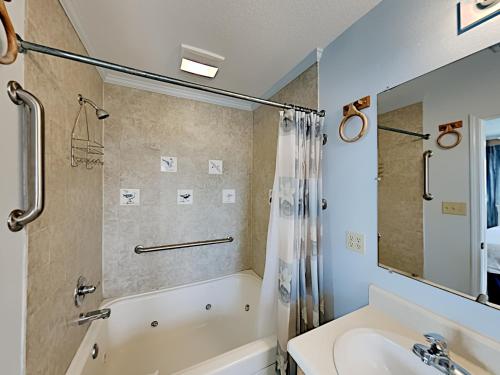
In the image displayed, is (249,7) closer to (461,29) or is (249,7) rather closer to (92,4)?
(92,4)

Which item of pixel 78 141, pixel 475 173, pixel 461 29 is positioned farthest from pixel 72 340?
pixel 461 29

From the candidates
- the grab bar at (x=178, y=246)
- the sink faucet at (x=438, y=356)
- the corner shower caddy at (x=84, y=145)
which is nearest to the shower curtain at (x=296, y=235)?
the sink faucet at (x=438, y=356)

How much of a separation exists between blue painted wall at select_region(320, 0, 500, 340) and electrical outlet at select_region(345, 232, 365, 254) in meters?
0.03

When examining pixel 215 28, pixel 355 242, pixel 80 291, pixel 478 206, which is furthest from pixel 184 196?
pixel 478 206

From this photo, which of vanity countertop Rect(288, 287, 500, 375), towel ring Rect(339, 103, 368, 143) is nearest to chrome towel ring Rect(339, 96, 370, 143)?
towel ring Rect(339, 103, 368, 143)

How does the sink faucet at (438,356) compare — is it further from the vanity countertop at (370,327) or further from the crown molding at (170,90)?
the crown molding at (170,90)

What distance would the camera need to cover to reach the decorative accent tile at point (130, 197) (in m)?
1.65

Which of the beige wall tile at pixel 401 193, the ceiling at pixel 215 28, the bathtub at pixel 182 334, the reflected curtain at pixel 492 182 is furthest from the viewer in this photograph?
the bathtub at pixel 182 334

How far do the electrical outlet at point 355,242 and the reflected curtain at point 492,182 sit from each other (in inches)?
19.0

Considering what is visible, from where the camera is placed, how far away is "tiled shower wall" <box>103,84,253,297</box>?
1640 millimetres

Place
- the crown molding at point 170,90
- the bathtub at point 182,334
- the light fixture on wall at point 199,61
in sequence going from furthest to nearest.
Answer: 1. the crown molding at point 170,90
2. the light fixture on wall at point 199,61
3. the bathtub at point 182,334

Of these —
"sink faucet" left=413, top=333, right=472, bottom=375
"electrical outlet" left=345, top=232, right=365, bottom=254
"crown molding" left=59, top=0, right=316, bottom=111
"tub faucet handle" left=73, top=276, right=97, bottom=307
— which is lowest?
"tub faucet handle" left=73, top=276, right=97, bottom=307

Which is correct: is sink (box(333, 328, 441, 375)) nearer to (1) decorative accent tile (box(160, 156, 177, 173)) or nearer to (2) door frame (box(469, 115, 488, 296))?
(2) door frame (box(469, 115, 488, 296))

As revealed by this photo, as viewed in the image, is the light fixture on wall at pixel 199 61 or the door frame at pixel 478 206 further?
the light fixture on wall at pixel 199 61
